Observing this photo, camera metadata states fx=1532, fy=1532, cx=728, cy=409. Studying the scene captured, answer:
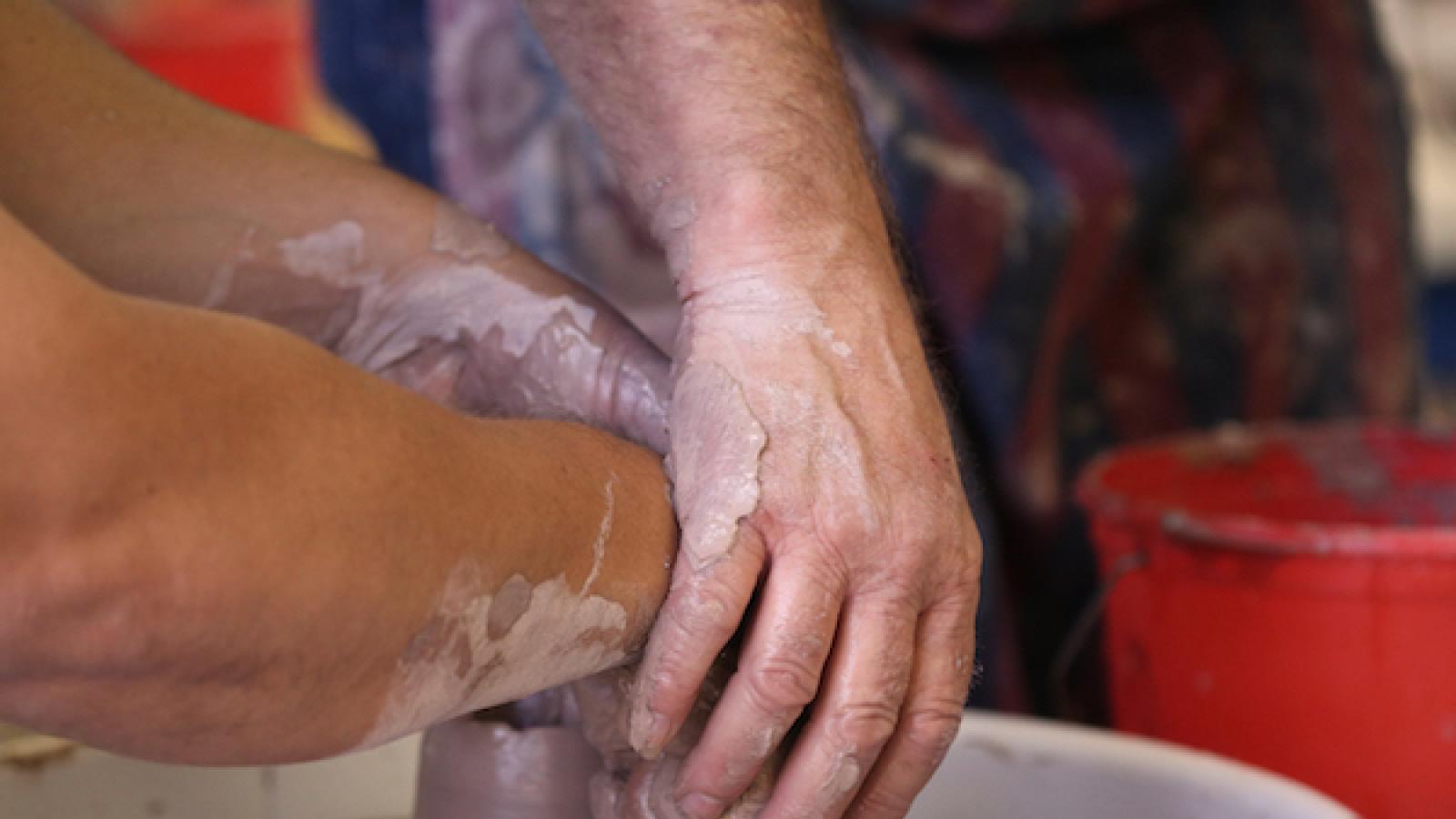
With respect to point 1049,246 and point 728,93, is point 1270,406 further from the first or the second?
point 728,93

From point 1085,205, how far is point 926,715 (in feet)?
3.07

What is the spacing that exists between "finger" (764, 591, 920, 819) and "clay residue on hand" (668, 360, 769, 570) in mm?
74

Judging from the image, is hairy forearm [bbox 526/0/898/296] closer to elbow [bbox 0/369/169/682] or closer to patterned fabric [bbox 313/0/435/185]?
elbow [bbox 0/369/169/682]

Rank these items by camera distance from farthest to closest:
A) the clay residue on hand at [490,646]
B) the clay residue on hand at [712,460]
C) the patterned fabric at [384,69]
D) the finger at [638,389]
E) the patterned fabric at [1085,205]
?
the patterned fabric at [384,69], the patterned fabric at [1085,205], the finger at [638,389], the clay residue on hand at [712,460], the clay residue on hand at [490,646]

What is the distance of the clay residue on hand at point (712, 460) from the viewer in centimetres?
71

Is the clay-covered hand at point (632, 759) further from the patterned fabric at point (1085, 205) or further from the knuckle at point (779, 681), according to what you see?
the patterned fabric at point (1085, 205)

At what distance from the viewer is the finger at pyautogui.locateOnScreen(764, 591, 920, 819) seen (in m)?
0.71

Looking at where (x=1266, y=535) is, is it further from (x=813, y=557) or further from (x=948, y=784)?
(x=813, y=557)

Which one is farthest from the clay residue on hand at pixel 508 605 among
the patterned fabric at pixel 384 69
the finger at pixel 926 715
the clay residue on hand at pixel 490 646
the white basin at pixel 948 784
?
the patterned fabric at pixel 384 69

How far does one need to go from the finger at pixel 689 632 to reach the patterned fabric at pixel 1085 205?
70 cm

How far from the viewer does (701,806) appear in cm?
72

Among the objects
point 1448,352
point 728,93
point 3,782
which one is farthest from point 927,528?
point 1448,352

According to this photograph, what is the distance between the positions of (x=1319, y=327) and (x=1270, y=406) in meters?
0.11

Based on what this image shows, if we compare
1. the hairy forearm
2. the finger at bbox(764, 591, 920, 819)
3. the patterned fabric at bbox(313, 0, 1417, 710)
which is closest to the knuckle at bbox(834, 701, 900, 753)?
the finger at bbox(764, 591, 920, 819)
